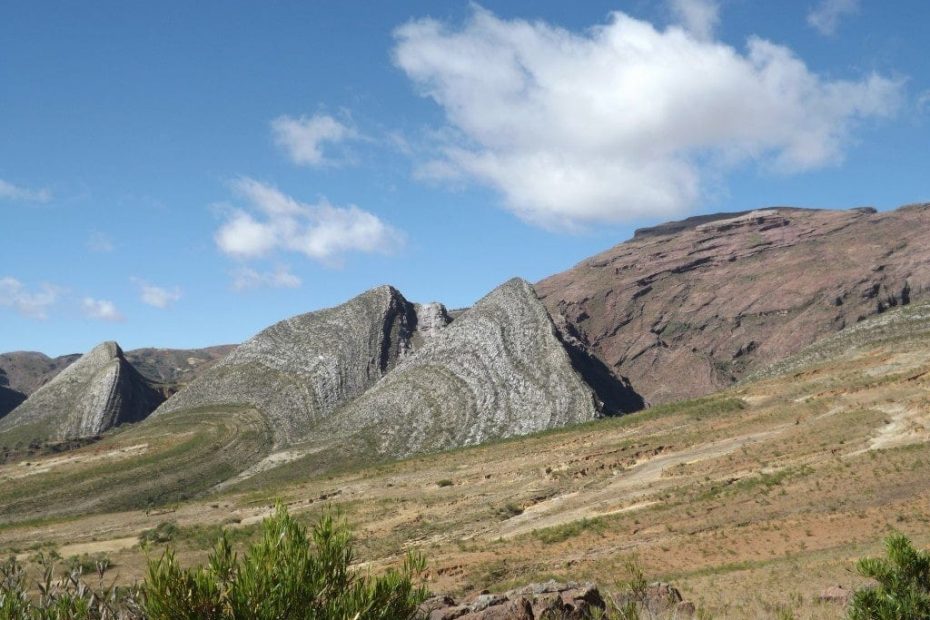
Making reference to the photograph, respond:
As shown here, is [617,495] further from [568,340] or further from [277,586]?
[568,340]

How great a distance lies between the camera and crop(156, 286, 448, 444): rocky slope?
81.8 meters

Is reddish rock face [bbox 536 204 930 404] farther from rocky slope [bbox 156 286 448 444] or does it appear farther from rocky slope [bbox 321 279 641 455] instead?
rocky slope [bbox 156 286 448 444]

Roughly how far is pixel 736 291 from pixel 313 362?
7444 cm

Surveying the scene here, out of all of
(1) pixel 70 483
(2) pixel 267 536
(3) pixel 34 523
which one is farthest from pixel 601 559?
(1) pixel 70 483

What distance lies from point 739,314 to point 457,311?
6044cm

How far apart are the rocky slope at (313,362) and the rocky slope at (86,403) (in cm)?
1800

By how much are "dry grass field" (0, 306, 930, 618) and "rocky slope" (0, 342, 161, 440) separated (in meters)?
26.3

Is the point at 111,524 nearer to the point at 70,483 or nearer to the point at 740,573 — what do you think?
the point at 70,483

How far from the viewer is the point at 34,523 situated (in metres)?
53.8

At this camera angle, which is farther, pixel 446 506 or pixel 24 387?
pixel 24 387

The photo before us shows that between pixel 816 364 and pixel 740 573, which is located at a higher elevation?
pixel 816 364

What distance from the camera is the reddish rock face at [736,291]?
107 metres

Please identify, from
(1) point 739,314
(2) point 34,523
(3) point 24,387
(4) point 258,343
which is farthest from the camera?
(3) point 24,387

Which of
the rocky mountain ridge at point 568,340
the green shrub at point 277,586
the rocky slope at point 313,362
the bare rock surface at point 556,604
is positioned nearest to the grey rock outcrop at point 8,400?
the rocky mountain ridge at point 568,340
